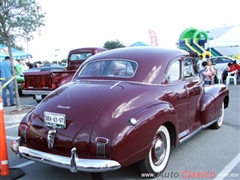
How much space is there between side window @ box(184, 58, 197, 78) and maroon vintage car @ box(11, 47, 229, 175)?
6cm

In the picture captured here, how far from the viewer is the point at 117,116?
2.85 m

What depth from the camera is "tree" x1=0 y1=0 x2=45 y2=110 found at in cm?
709

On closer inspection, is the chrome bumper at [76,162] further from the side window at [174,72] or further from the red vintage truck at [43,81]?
the red vintage truck at [43,81]

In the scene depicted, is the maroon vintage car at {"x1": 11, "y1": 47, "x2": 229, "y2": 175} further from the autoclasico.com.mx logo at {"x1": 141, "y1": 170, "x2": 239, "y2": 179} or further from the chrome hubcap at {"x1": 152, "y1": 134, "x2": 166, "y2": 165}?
the autoclasico.com.mx logo at {"x1": 141, "y1": 170, "x2": 239, "y2": 179}

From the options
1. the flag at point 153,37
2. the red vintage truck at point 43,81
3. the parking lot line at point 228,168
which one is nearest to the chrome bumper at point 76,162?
the parking lot line at point 228,168

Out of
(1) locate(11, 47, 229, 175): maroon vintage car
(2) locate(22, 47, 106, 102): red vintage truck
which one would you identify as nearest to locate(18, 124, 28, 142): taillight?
(1) locate(11, 47, 229, 175): maroon vintage car

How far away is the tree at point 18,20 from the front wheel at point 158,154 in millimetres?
5526

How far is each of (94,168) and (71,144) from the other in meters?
0.43

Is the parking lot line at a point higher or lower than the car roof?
lower

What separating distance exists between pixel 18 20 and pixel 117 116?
581 cm

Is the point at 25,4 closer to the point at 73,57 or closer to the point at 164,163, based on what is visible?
the point at 73,57

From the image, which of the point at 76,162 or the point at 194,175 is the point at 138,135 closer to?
the point at 76,162

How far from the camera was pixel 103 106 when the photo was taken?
296 cm

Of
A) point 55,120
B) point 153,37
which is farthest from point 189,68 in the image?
point 153,37
